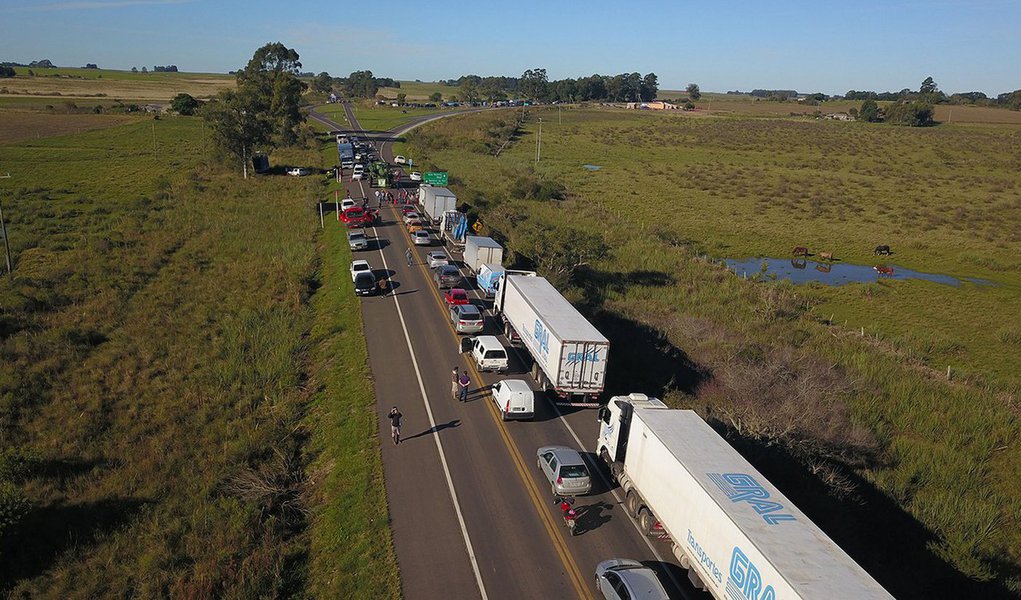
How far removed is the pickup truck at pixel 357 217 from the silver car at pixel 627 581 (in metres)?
49.2

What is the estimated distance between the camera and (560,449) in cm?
2253

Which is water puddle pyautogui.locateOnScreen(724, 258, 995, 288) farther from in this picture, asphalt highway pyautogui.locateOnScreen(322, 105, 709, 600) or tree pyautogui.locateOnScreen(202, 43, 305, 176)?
tree pyautogui.locateOnScreen(202, 43, 305, 176)

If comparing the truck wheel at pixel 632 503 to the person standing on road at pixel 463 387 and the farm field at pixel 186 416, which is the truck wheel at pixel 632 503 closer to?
the farm field at pixel 186 416

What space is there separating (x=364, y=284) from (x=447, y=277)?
587cm

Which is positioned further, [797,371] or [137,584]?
[797,371]

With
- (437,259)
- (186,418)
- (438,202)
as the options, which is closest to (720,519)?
(186,418)

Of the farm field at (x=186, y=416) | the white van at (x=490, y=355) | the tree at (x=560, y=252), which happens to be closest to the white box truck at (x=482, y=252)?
the tree at (x=560, y=252)

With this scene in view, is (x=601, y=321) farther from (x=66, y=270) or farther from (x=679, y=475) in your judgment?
(x=66, y=270)

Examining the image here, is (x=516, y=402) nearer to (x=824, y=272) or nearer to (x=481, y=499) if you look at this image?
(x=481, y=499)

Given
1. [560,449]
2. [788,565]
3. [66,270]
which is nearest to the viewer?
[788,565]

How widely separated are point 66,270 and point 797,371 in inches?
1986

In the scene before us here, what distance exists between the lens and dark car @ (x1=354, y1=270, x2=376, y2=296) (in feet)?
138

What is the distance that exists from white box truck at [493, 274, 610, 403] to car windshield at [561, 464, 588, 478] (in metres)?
6.15

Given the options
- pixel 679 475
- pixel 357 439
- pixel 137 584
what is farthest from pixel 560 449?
pixel 137 584
